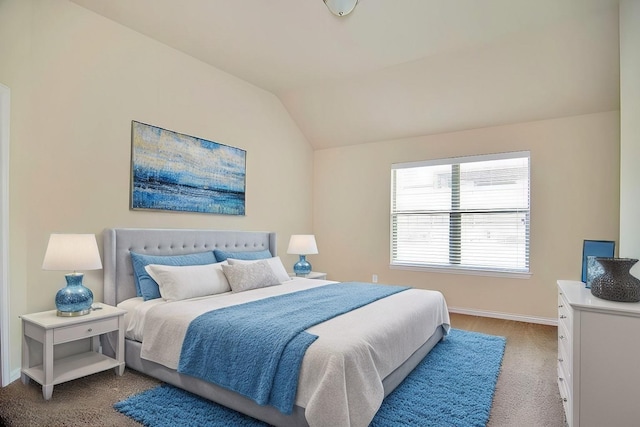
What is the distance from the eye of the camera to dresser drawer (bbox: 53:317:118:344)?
2433 millimetres

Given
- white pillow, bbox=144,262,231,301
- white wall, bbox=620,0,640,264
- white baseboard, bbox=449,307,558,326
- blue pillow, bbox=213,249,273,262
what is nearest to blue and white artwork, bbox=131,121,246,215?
blue pillow, bbox=213,249,273,262

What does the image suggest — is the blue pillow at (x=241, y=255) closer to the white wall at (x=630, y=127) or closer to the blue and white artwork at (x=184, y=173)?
the blue and white artwork at (x=184, y=173)

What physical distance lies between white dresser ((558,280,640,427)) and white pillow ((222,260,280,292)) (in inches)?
100

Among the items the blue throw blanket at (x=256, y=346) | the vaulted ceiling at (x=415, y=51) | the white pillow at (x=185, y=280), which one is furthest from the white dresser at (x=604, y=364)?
the white pillow at (x=185, y=280)

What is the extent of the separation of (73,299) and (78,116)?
1.51 meters

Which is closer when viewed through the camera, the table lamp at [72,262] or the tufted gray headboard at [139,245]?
the table lamp at [72,262]

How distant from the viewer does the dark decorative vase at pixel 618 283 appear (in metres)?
1.86

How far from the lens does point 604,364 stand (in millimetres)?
1776

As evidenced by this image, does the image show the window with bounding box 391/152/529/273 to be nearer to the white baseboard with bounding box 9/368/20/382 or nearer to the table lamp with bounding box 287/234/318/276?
the table lamp with bounding box 287/234/318/276

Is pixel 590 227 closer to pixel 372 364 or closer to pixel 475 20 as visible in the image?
pixel 475 20

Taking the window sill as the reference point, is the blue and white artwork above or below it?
above

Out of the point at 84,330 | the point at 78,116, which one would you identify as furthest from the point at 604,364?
the point at 78,116

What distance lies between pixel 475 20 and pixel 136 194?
11.3 ft

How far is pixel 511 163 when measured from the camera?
4.54 m
